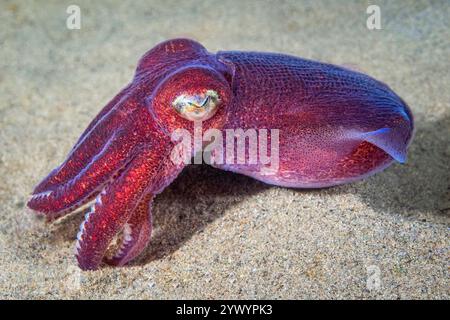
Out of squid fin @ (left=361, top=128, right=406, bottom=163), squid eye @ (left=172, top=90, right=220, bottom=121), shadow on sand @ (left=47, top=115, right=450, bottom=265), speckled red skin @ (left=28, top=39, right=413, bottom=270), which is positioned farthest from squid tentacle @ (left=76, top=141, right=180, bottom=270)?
squid fin @ (left=361, top=128, right=406, bottom=163)

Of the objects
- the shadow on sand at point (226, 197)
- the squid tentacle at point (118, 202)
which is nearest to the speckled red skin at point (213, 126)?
the squid tentacle at point (118, 202)

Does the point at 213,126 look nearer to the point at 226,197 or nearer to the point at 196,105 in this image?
the point at 196,105

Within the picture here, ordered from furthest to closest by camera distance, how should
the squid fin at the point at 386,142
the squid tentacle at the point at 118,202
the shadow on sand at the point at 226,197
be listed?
the shadow on sand at the point at 226,197 < the squid fin at the point at 386,142 < the squid tentacle at the point at 118,202

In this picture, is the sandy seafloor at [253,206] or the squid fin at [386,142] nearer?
the sandy seafloor at [253,206]

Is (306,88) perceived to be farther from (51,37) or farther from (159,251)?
(51,37)

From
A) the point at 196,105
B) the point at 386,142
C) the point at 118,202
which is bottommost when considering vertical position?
the point at 118,202

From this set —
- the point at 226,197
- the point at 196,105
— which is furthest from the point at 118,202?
the point at 226,197

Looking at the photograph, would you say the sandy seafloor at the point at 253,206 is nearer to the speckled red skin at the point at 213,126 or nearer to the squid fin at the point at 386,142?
the speckled red skin at the point at 213,126
